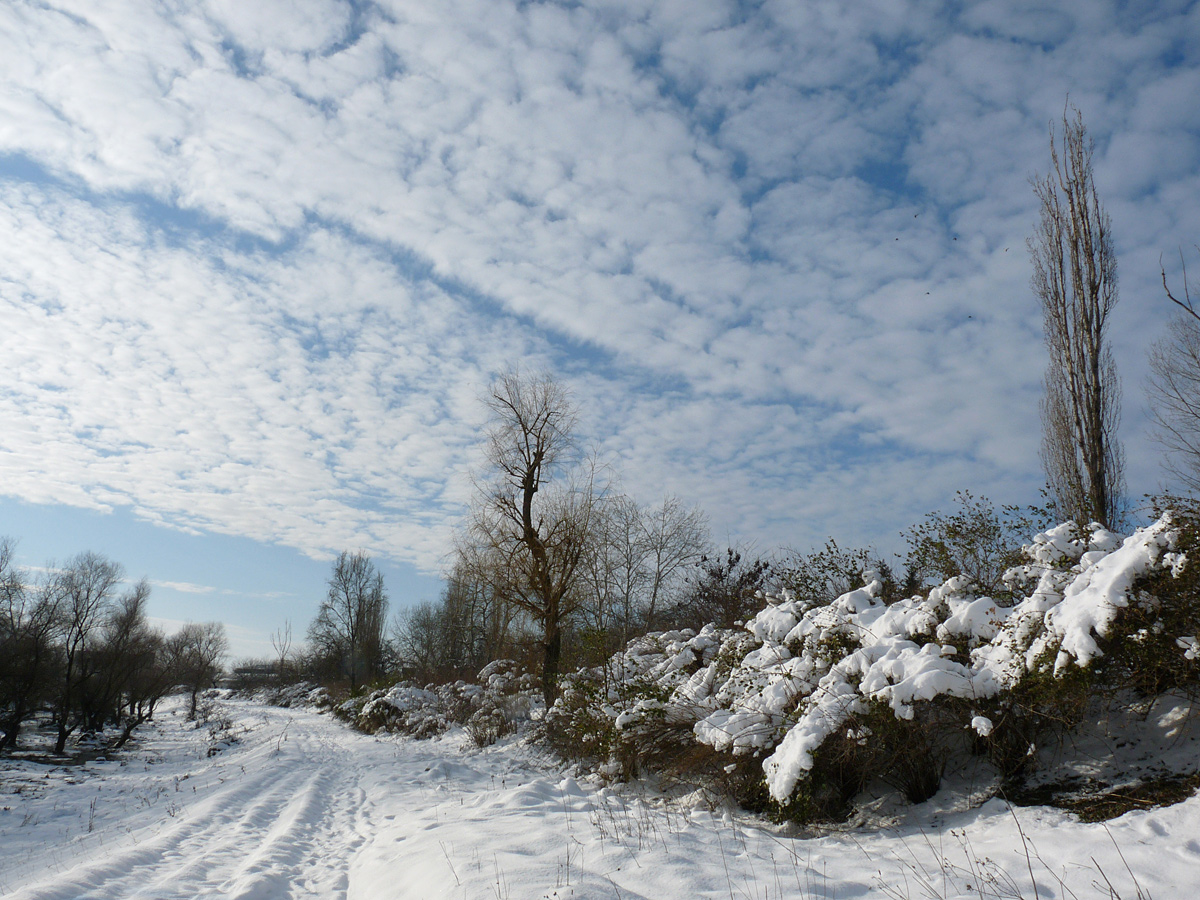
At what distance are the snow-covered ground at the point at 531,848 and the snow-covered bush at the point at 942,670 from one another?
0.66 m

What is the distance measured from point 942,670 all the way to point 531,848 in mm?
4169

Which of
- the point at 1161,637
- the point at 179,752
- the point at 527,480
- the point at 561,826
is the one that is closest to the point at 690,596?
the point at 527,480

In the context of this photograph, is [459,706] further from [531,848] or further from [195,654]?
[195,654]

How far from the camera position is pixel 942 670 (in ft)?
19.1

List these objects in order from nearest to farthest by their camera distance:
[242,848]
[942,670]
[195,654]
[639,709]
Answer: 1. [942,670]
2. [242,848]
3. [639,709]
4. [195,654]

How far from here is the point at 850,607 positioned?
304 inches

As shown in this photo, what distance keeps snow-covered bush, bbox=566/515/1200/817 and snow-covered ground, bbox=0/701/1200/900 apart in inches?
26.1

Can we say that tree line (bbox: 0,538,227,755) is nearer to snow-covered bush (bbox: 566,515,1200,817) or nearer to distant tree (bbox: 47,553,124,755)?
distant tree (bbox: 47,553,124,755)

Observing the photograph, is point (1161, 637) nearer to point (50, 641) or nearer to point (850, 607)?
point (850, 607)

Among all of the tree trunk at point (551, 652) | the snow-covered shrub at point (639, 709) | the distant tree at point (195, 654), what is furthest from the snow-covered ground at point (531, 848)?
the distant tree at point (195, 654)

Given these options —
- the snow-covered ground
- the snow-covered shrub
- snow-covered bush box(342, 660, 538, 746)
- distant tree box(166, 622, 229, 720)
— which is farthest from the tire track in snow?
distant tree box(166, 622, 229, 720)

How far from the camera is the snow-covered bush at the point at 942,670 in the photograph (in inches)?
201

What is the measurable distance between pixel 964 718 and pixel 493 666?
55.1 ft

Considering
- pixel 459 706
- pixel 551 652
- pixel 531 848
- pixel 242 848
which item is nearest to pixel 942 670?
pixel 531 848
